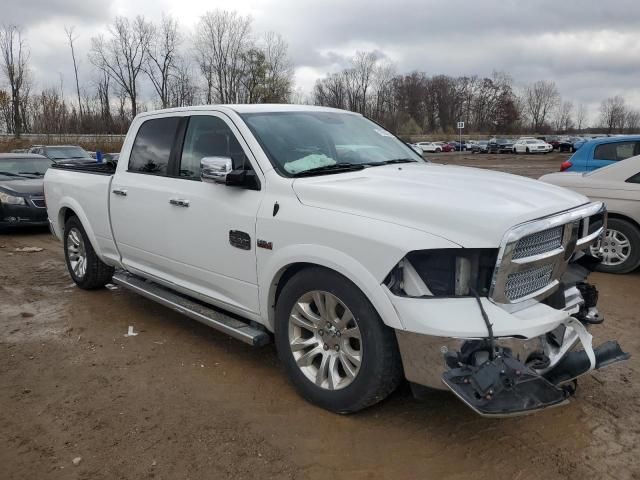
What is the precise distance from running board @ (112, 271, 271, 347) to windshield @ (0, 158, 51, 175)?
25.7 feet

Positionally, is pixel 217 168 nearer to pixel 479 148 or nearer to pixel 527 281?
pixel 527 281

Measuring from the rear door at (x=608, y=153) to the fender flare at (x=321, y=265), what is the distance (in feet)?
27.2

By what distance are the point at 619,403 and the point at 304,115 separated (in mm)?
3081

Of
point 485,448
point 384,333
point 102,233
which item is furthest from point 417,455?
point 102,233

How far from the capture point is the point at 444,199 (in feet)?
9.91

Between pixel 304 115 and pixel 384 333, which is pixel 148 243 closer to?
pixel 304 115

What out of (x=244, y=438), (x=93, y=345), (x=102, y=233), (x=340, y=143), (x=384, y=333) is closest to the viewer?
(x=384, y=333)

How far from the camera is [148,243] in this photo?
4.77m

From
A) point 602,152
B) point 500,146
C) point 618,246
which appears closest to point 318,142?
point 618,246

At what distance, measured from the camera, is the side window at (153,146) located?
15.4 feet

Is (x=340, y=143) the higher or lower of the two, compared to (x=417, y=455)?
higher

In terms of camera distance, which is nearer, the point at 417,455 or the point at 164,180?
the point at 417,455

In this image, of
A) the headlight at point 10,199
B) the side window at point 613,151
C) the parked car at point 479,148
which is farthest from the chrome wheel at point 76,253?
the parked car at point 479,148

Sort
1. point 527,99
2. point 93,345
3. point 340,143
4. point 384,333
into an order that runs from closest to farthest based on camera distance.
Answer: point 384,333 → point 340,143 → point 93,345 → point 527,99
